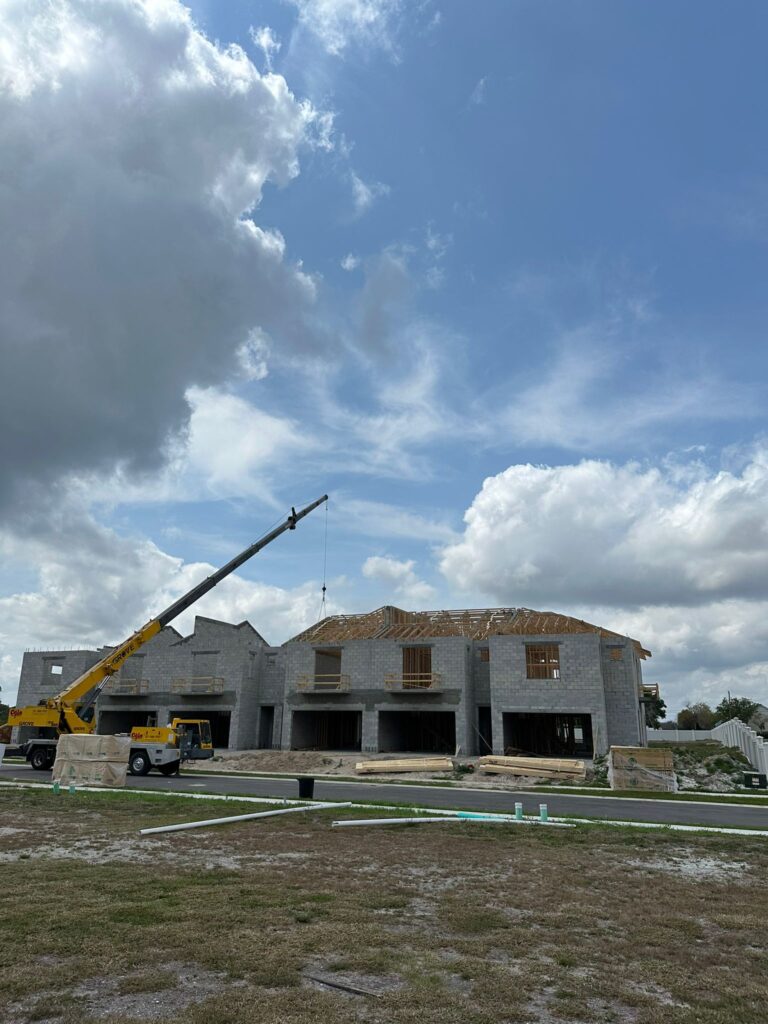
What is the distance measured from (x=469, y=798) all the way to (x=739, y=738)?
30998 mm

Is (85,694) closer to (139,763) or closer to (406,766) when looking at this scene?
(139,763)

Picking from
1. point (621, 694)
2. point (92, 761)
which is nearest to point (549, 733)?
point (621, 694)

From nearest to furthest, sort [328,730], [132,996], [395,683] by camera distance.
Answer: [132,996] → [395,683] → [328,730]

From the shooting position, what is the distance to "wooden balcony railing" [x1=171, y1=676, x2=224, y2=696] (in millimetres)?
46719

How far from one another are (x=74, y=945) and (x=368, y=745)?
3605cm

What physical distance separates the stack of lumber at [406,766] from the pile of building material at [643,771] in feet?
25.9

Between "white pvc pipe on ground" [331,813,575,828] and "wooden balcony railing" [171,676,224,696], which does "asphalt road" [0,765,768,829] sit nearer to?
"white pvc pipe on ground" [331,813,575,828]

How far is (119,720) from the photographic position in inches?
2060

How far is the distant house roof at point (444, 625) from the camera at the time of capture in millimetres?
40844

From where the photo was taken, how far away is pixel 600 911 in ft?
25.8

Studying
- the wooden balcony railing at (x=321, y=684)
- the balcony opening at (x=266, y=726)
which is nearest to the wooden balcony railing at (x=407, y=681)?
the wooden balcony railing at (x=321, y=684)

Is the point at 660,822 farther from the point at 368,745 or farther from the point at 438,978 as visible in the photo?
the point at 368,745

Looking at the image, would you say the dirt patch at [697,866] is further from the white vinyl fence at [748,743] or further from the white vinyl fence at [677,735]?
the white vinyl fence at [677,735]

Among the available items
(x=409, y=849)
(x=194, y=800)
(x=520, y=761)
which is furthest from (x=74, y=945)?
(x=520, y=761)
